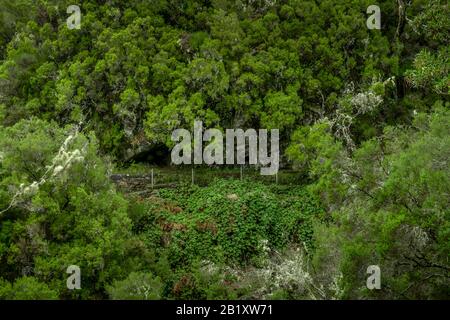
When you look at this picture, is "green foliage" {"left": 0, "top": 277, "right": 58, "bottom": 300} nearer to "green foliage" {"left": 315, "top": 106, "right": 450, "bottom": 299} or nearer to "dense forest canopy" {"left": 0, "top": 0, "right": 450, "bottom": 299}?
"dense forest canopy" {"left": 0, "top": 0, "right": 450, "bottom": 299}

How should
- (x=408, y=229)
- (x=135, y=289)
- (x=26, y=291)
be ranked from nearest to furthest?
(x=408, y=229)
(x=26, y=291)
(x=135, y=289)

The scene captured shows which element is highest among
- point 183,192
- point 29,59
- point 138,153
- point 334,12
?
point 334,12

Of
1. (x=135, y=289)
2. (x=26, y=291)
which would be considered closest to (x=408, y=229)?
(x=135, y=289)

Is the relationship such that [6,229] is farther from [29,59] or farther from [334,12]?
[334,12]

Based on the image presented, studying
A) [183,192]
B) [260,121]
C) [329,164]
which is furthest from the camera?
[260,121]

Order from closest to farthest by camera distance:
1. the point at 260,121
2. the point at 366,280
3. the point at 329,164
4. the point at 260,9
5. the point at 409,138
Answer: the point at 366,280 → the point at 329,164 → the point at 409,138 → the point at 260,121 → the point at 260,9

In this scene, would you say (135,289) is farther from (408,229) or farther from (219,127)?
(219,127)

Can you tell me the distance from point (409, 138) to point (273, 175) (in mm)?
12030

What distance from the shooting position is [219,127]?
32875 millimetres

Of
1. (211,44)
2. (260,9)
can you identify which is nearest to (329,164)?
(211,44)

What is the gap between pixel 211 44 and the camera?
33.8 meters

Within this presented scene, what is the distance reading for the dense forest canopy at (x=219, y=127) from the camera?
19266 mm

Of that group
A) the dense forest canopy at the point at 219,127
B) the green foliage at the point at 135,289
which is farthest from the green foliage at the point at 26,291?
the green foliage at the point at 135,289

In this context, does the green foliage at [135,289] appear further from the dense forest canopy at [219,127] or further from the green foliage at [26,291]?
the green foliage at [26,291]
